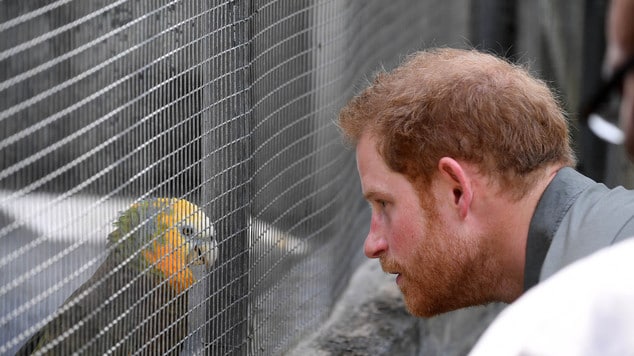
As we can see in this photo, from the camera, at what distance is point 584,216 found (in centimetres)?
239

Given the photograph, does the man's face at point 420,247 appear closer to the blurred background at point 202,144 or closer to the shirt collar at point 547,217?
the shirt collar at point 547,217

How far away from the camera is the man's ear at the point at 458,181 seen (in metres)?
2.51

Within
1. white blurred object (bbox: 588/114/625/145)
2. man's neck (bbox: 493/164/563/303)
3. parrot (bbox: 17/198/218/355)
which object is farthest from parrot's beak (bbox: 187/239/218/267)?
white blurred object (bbox: 588/114/625/145)

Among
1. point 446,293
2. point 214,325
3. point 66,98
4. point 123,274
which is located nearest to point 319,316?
point 214,325

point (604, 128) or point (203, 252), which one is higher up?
point (604, 128)

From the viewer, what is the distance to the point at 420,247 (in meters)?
2.60

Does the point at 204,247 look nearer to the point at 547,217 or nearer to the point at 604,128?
the point at 547,217

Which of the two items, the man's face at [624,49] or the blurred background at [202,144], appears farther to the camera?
the blurred background at [202,144]

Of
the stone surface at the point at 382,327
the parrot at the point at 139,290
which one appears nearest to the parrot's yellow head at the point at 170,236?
the parrot at the point at 139,290

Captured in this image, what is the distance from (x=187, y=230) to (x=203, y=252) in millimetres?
129

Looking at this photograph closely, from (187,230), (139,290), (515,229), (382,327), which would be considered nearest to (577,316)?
(515,229)

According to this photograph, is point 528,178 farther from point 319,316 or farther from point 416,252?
point 319,316

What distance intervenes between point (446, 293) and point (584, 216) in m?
0.41

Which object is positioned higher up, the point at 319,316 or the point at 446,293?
the point at 446,293
